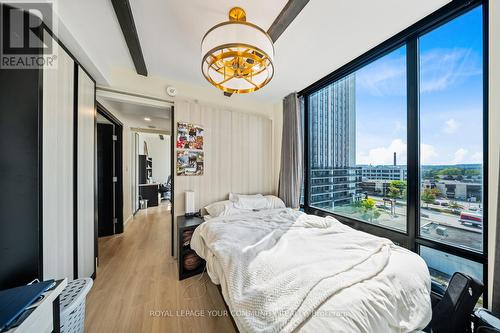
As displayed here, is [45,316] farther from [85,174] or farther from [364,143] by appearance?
[364,143]

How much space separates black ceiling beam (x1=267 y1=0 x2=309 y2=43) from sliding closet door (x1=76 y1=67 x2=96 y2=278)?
6.44 ft

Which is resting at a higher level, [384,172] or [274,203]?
[384,172]

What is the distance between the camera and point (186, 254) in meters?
2.12

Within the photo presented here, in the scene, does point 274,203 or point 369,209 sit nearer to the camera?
point 369,209

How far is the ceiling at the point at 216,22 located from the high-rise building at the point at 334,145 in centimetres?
45

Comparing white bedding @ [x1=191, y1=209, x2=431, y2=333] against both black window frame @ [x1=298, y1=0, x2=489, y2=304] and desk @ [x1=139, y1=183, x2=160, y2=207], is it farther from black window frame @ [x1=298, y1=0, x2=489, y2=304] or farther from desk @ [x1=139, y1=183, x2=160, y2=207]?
desk @ [x1=139, y1=183, x2=160, y2=207]

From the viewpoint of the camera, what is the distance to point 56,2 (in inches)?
47.6

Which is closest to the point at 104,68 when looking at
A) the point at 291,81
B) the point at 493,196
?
the point at 291,81

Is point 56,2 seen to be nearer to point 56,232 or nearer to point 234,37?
point 234,37

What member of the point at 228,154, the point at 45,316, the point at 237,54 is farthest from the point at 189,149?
the point at 45,316

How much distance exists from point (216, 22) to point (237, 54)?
0.68m

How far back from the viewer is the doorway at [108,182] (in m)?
3.25

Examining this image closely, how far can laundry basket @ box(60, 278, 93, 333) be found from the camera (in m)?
1.11

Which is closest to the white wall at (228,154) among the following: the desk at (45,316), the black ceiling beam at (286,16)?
the black ceiling beam at (286,16)
